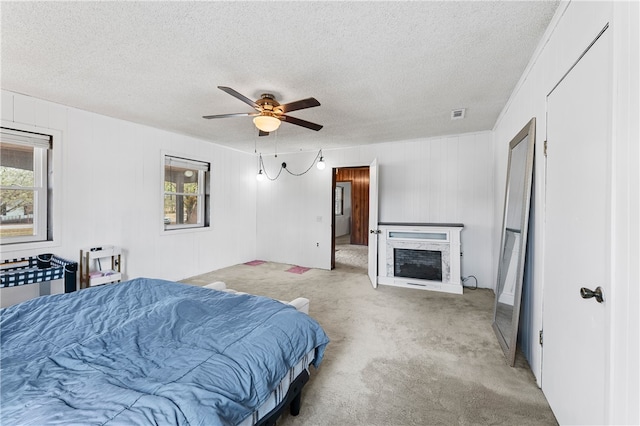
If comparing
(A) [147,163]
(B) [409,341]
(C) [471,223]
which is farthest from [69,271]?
(C) [471,223]

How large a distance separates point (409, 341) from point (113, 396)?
244 centimetres

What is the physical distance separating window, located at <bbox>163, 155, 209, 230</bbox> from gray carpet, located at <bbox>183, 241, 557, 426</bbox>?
97.1 inches

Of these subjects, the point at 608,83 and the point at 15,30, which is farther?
the point at 15,30

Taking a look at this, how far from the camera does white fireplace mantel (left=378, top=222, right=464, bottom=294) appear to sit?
4.20 meters

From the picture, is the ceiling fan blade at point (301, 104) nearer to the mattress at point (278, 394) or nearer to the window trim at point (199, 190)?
the mattress at point (278, 394)

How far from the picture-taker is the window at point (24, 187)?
3004 mm

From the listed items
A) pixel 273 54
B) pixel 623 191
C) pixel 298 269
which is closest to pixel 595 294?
pixel 623 191

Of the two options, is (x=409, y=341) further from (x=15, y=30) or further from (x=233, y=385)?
(x=15, y=30)

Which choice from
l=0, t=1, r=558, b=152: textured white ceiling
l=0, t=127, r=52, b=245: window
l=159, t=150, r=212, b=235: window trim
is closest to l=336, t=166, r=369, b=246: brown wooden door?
l=159, t=150, r=212, b=235: window trim

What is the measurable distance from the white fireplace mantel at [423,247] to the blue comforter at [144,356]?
3.00 meters

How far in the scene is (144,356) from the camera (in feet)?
4.18

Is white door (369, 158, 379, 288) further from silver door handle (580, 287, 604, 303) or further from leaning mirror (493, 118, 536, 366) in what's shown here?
silver door handle (580, 287, 604, 303)

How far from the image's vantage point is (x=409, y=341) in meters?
2.67

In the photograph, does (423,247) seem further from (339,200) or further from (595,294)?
(339,200)
